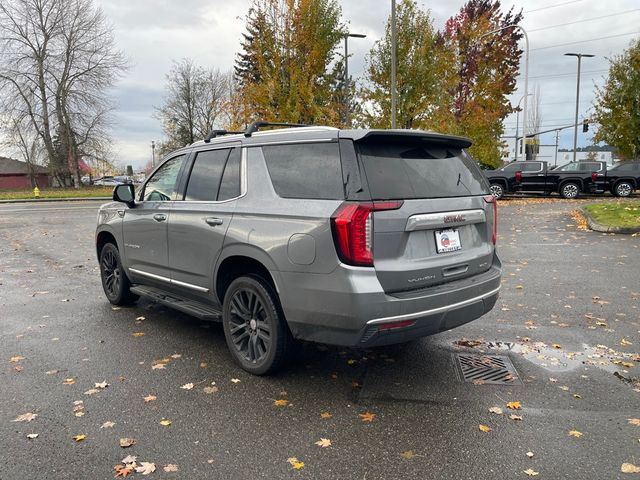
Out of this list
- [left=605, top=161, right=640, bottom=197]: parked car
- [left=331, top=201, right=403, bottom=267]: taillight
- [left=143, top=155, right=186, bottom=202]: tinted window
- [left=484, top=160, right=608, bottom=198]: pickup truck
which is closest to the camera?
[left=331, top=201, right=403, bottom=267]: taillight

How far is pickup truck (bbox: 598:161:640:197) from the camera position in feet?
76.1

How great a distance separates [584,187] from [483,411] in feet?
77.5

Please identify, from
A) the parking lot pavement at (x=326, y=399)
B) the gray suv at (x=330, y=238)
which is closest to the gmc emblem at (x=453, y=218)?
the gray suv at (x=330, y=238)

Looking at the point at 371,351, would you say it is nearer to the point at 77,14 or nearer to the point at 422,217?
the point at 422,217

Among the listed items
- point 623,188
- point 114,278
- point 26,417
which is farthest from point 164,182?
point 623,188

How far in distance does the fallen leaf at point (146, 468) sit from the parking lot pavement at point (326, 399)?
0.03m

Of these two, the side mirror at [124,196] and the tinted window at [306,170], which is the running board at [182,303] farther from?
the tinted window at [306,170]

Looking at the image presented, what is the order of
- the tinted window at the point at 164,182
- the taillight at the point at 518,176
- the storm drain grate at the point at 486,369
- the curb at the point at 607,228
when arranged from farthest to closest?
the taillight at the point at 518,176
the curb at the point at 607,228
the tinted window at the point at 164,182
the storm drain grate at the point at 486,369

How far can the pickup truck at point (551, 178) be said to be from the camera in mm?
23516

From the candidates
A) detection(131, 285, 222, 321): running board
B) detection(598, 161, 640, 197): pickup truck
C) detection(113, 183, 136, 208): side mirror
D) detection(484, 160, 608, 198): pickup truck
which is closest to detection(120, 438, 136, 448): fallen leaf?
detection(131, 285, 222, 321): running board

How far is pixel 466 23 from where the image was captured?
28.3 m

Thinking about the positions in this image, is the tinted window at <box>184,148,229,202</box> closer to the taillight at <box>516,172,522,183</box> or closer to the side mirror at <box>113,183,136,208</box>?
the side mirror at <box>113,183,136,208</box>

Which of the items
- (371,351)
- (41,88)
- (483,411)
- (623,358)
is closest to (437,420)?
(483,411)

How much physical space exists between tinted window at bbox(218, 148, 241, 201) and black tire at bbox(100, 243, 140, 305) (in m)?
2.30
